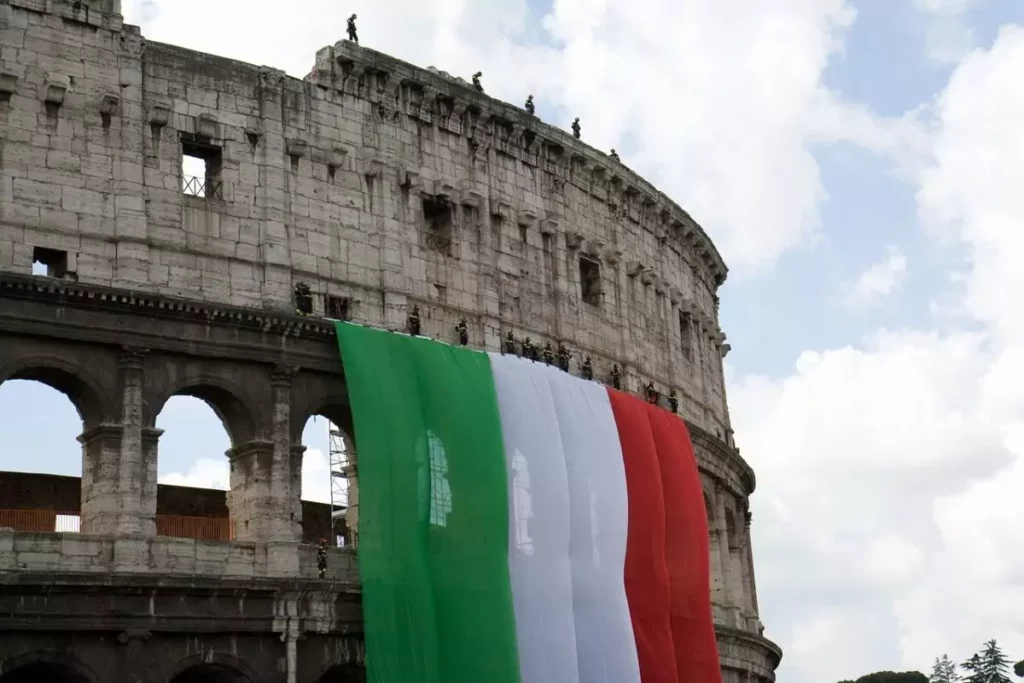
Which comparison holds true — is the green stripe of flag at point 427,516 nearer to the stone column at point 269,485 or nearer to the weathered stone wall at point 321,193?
the stone column at point 269,485

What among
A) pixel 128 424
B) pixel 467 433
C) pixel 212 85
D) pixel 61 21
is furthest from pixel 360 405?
pixel 61 21

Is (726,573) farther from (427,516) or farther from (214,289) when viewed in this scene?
(214,289)

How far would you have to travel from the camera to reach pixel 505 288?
32281mm

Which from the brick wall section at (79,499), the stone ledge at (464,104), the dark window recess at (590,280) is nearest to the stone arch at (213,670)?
the brick wall section at (79,499)

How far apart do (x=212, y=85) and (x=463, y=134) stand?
19.8ft

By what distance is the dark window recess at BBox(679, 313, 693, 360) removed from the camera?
39.6m

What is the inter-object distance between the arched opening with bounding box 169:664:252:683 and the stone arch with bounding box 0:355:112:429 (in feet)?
13.8

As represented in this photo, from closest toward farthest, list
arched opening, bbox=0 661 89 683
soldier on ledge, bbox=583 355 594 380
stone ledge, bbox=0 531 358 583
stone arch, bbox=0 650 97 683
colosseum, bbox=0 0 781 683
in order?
stone arch, bbox=0 650 97 683, arched opening, bbox=0 661 89 683, stone ledge, bbox=0 531 358 583, colosseum, bbox=0 0 781 683, soldier on ledge, bbox=583 355 594 380

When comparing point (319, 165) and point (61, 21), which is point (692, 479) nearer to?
point (319, 165)

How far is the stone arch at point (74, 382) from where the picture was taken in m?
24.9

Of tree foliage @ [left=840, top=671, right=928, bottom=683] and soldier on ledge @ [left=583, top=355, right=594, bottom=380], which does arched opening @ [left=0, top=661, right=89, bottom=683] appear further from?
tree foliage @ [left=840, top=671, right=928, bottom=683]

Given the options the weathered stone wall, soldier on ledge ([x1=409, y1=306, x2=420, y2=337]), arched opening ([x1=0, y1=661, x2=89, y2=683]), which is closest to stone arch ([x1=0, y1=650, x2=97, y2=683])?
arched opening ([x1=0, y1=661, x2=89, y2=683])

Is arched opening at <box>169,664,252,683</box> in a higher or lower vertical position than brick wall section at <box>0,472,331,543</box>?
lower

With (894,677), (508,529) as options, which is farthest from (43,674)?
(894,677)
